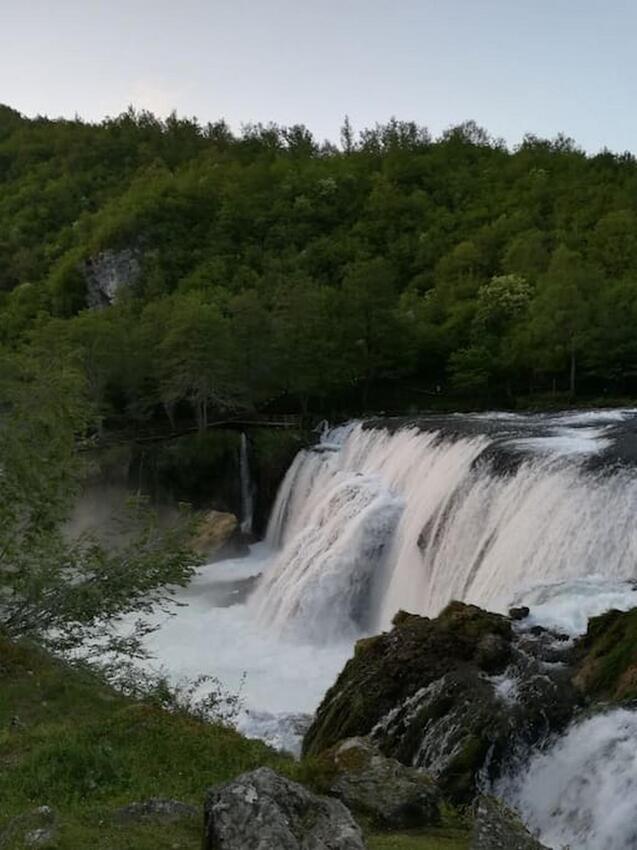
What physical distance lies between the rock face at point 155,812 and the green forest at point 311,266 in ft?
69.1

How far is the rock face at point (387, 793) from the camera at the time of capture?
685 centimetres

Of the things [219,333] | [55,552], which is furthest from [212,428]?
[55,552]

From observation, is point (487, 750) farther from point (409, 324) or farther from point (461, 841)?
point (409, 324)

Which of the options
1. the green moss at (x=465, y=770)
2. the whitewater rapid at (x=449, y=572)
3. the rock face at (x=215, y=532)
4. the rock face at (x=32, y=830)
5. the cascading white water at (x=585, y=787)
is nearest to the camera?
the rock face at (x=32, y=830)

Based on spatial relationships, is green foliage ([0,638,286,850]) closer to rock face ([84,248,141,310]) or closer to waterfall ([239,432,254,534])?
waterfall ([239,432,254,534])

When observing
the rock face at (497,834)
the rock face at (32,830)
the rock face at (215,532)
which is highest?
the rock face at (32,830)

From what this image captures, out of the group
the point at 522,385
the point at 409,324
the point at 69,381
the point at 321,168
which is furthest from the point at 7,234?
the point at 69,381

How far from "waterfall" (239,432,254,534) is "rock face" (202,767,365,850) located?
2709cm

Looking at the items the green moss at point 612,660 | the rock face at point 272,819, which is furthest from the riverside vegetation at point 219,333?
the rock face at point 272,819

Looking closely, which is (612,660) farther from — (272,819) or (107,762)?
(272,819)

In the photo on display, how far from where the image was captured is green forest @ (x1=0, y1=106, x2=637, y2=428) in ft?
120

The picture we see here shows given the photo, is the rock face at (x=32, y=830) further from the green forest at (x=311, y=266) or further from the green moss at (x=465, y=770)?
the green forest at (x=311, y=266)

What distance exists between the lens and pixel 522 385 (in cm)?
4272

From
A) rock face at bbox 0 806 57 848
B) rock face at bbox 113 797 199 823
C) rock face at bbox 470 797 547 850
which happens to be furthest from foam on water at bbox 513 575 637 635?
rock face at bbox 0 806 57 848
